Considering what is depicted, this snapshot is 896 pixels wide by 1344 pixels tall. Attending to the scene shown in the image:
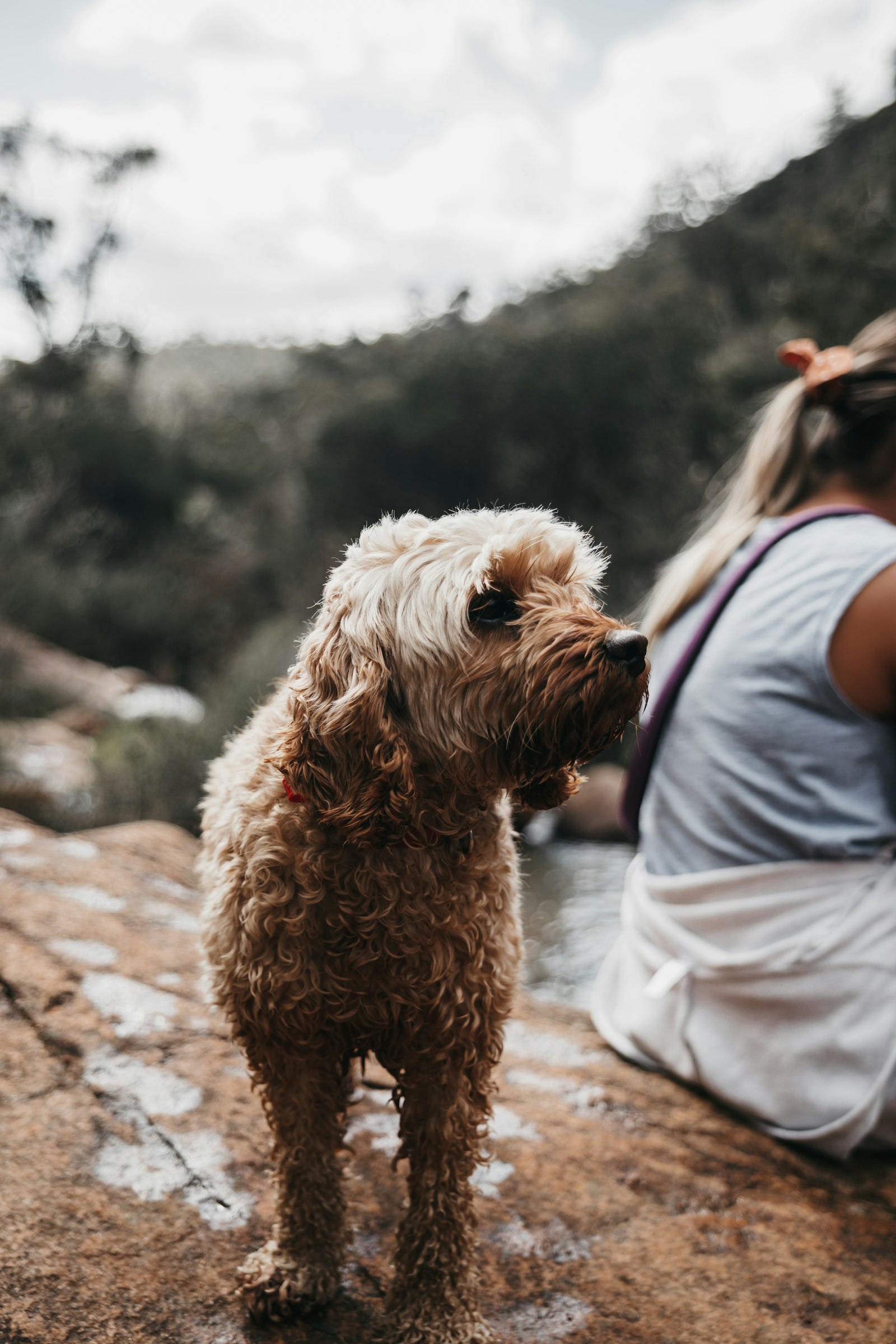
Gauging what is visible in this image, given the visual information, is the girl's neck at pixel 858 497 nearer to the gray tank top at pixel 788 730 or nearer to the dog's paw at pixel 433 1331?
Result: the gray tank top at pixel 788 730

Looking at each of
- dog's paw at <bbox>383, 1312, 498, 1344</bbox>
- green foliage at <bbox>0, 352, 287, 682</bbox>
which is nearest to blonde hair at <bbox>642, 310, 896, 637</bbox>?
dog's paw at <bbox>383, 1312, 498, 1344</bbox>

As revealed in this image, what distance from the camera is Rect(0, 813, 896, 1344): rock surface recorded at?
190cm

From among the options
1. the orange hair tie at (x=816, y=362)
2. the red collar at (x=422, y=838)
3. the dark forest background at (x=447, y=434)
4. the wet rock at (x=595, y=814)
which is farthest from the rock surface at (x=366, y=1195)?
the dark forest background at (x=447, y=434)

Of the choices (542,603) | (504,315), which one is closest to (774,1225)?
(542,603)

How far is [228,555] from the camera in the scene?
15.8m

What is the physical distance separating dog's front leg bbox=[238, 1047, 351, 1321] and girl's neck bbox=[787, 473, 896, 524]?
2225 mm

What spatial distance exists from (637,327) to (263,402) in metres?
10.7

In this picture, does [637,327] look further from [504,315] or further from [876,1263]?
[876,1263]

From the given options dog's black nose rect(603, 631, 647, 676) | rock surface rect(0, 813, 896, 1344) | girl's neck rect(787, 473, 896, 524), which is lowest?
rock surface rect(0, 813, 896, 1344)

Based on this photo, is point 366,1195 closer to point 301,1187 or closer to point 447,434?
point 301,1187

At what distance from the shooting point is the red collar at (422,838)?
1.73 m

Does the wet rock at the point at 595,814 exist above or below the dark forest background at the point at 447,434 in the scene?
below

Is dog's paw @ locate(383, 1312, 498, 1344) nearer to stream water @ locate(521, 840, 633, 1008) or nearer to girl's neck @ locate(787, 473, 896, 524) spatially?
girl's neck @ locate(787, 473, 896, 524)

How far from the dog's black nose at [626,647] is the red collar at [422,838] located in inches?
18.3
